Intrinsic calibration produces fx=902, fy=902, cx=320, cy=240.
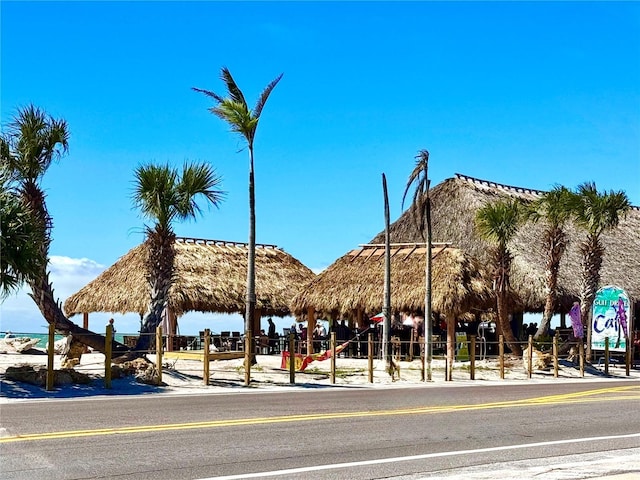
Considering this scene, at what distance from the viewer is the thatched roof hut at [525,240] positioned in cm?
3403

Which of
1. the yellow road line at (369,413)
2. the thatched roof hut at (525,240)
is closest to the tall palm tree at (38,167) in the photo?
the yellow road line at (369,413)

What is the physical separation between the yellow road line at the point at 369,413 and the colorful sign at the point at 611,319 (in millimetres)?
8426

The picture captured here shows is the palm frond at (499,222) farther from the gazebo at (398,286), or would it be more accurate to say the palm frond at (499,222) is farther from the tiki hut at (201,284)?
the tiki hut at (201,284)

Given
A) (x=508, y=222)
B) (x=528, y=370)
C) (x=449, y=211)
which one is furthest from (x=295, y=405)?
(x=449, y=211)

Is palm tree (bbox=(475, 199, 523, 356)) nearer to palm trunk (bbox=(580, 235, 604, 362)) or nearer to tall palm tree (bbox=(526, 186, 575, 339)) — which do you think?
tall palm tree (bbox=(526, 186, 575, 339))

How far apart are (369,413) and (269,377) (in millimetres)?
9213

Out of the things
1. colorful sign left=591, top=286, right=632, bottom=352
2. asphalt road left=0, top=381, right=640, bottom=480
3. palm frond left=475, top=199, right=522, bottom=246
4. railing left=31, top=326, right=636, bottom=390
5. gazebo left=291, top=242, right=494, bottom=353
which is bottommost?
asphalt road left=0, top=381, right=640, bottom=480

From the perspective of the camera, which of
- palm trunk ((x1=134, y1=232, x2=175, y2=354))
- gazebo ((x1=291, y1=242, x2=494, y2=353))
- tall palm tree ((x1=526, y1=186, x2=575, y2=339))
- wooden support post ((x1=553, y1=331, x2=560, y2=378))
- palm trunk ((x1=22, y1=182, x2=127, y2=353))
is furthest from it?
gazebo ((x1=291, y1=242, x2=494, y2=353))

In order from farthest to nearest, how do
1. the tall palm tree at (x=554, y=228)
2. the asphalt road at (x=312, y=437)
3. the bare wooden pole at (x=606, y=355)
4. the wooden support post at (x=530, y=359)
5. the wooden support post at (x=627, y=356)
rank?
the tall palm tree at (x=554, y=228), the wooden support post at (x=627, y=356), the bare wooden pole at (x=606, y=355), the wooden support post at (x=530, y=359), the asphalt road at (x=312, y=437)

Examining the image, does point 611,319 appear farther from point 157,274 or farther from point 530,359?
point 157,274

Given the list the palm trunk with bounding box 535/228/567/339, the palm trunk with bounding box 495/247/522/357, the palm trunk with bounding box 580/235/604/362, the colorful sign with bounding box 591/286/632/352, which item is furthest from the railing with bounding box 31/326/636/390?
the palm trunk with bounding box 535/228/567/339

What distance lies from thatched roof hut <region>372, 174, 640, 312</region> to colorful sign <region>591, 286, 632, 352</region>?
3082 millimetres

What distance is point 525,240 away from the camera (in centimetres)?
3619

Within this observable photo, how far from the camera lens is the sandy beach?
18.5 metres
